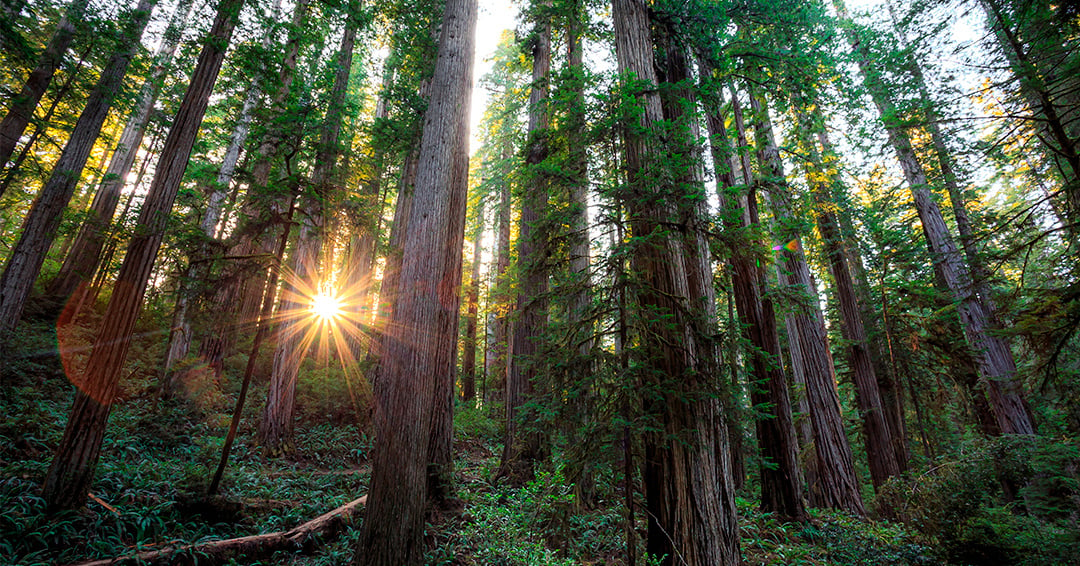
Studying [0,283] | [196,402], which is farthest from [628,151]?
[0,283]

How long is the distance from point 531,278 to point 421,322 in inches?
64.4

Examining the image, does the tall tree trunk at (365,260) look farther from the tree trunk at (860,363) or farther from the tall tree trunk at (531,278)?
the tree trunk at (860,363)

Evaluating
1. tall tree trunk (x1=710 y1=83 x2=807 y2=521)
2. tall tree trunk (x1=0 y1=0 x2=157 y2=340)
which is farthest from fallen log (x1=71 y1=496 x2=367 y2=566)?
tall tree trunk (x1=0 y1=0 x2=157 y2=340)

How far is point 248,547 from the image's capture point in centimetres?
395

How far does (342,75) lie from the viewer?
8.87m

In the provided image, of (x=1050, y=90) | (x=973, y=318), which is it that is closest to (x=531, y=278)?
(x=1050, y=90)

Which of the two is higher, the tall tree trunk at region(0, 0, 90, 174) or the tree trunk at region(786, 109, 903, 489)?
the tall tree trunk at region(0, 0, 90, 174)

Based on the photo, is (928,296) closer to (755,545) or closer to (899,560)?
(899,560)

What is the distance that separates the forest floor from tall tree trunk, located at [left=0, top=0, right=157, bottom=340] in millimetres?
1644

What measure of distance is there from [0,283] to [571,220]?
39.3 feet

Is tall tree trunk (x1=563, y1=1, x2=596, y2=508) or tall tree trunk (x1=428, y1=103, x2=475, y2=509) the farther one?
tall tree trunk (x1=428, y1=103, x2=475, y2=509)

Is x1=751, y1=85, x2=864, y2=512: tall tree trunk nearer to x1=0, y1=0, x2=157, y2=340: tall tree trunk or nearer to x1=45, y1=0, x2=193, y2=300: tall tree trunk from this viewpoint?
x1=0, y1=0, x2=157, y2=340: tall tree trunk

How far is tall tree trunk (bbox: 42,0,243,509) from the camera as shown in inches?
158

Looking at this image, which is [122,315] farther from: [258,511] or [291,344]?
[291,344]
